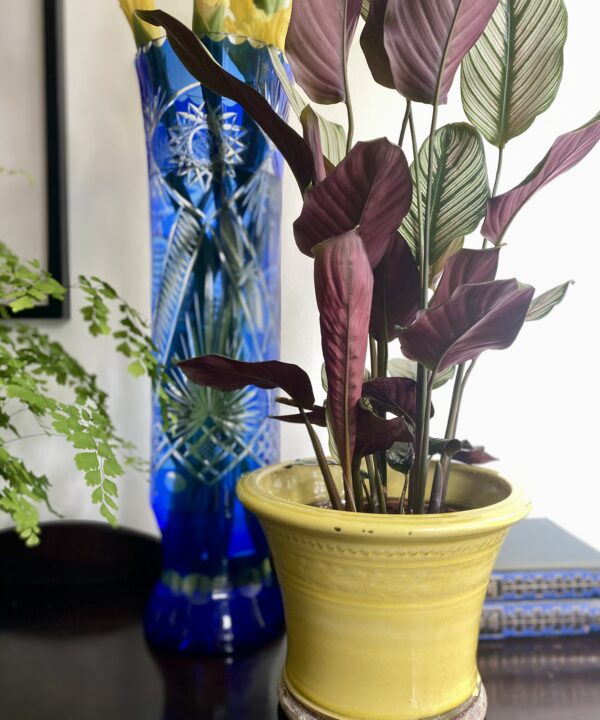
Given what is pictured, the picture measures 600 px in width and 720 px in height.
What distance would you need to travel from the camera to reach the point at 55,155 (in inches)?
32.2

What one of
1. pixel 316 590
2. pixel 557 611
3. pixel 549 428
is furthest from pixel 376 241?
pixel 549 428

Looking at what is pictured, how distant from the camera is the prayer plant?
383mm

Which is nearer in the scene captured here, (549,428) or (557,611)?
(557,611)

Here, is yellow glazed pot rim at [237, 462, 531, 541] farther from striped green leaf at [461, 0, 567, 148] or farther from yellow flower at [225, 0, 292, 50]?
yellow flower at [225, 0, 292, 50]

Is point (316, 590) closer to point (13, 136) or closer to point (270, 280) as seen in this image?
point (270, 280)

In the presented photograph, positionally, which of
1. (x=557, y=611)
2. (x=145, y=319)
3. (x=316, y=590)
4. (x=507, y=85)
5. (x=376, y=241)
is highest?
(x=507, y=85)

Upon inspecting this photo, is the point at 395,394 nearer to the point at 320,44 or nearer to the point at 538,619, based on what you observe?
the point at 320,44

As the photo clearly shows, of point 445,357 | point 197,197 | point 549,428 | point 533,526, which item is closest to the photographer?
point 445,357

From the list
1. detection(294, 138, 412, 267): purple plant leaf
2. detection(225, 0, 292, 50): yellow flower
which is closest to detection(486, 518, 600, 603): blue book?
detection(294, 138, 412, 267): purple plant leaf

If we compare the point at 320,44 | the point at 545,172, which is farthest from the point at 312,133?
the point at 545,172

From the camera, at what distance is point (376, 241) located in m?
0.42

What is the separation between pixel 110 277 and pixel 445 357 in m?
0.58

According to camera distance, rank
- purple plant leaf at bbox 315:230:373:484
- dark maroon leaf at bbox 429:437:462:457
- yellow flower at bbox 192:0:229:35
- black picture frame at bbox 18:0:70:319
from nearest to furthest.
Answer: purple plant leaf at bbox 315:230:373:484 → dark maroon leaf at bbox 429:437:462:457 → yellow flower at bbox 192:0:229:35 → black picture frame at bbox 18:0:70:319

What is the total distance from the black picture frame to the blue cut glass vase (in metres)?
0.24
